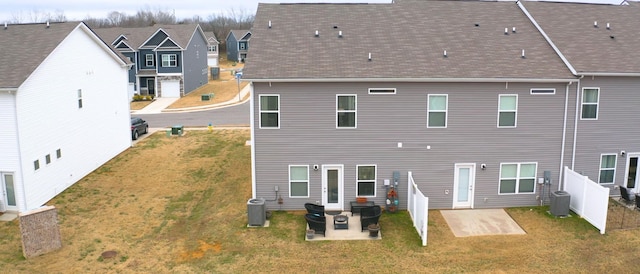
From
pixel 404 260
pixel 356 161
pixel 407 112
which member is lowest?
pixel 404 260

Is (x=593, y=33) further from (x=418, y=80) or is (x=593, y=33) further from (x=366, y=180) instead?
(x=366, y=180)

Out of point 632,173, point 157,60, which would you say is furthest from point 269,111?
point 157,60

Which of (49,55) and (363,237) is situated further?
(49,55)

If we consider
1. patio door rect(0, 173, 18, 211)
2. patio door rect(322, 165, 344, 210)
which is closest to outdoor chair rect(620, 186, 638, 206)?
patio door rect(322, 165, 344, 210)

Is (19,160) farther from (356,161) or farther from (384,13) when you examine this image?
(384,13)

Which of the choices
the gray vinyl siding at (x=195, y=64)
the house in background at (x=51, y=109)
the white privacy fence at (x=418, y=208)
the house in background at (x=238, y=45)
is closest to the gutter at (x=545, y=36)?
the white privacy fence at (x=418, y=208)

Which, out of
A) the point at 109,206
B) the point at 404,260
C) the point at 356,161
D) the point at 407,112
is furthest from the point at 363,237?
the point at 109,206
